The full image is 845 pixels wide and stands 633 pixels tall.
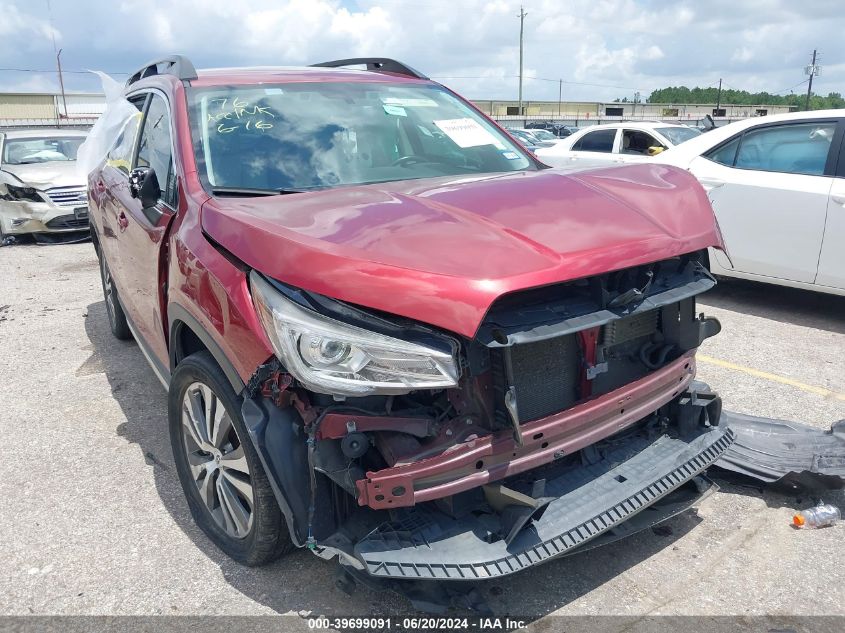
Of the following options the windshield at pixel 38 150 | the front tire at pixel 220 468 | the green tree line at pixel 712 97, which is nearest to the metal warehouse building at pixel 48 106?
the windshield at pixel 38 150

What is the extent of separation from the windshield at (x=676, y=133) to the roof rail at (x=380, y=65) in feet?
25.5

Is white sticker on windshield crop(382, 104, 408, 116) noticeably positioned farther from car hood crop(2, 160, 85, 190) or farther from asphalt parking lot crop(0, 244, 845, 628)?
car hood crop(2, 160, 85, 190)

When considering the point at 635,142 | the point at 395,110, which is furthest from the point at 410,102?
the point at 635,142

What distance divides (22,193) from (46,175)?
426 millimetres

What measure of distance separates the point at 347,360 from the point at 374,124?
187cm

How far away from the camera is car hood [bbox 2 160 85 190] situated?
1011cm

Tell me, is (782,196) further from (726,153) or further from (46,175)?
(46,175)

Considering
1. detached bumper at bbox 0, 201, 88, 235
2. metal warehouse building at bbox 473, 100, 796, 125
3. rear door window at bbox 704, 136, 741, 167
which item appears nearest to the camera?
rear door window at bbox 704, 136, 741, 167

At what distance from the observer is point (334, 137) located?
131 inches

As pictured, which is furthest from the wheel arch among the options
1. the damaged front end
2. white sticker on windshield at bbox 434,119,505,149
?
white sticker on windshield at bbox 434,119,505,149

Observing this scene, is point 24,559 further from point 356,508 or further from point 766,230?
point 766,230

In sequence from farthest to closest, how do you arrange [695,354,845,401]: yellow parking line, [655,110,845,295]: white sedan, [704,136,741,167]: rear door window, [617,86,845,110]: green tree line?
[617,86,845,110]: green tree line, [704,136,741,167]: rear door window, [655,110,845,295]: white sedan, [695,354,845,401]: yellow parking line

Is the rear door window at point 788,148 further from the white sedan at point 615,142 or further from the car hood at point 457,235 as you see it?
the white sedan at point 615,142

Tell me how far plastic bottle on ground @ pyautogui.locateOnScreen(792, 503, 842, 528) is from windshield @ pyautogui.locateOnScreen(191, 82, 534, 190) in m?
2.11
